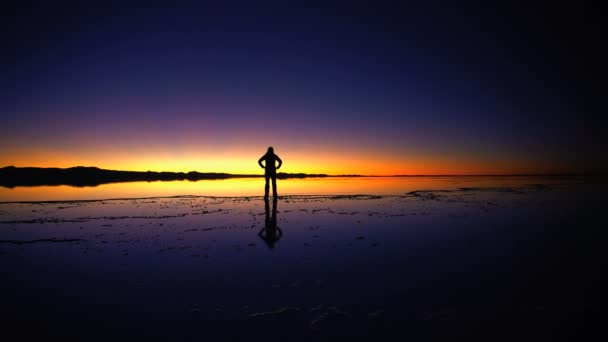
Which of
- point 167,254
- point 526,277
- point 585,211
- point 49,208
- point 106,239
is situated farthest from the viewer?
point 49,208

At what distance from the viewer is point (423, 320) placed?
396 centimetres

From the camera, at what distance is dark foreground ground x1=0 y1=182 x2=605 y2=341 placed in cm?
383

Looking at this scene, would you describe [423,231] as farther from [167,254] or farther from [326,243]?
[167,254]

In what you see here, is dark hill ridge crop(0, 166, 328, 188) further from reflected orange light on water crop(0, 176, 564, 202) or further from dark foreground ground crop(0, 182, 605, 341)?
dark foreground ground crop(0, 182, 605, 341)

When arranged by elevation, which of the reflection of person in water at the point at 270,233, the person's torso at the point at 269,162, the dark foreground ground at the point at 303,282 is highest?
the person's torso at the point at 269,162

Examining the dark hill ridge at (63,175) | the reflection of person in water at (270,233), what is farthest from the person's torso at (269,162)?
the dark hill ridge at (63,175)

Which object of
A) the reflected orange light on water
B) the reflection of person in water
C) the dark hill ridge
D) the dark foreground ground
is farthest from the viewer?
the dark hill ridge

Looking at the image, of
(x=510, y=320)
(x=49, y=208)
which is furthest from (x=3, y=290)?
(x=49, y=208)

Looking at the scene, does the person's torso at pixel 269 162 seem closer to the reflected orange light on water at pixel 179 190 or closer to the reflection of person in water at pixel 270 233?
the reflected orange light on water at pixel 179 190

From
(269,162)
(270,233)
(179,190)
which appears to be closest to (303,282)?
(270,233)

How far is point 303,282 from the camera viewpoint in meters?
5.32

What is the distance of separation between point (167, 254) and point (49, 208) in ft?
39.6

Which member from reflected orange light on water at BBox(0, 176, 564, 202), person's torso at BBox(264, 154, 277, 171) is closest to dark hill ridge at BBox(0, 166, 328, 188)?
reflected orange light on water at BBox(0, 176, 564, 202)

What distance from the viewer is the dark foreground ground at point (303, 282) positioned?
12.6 feet
